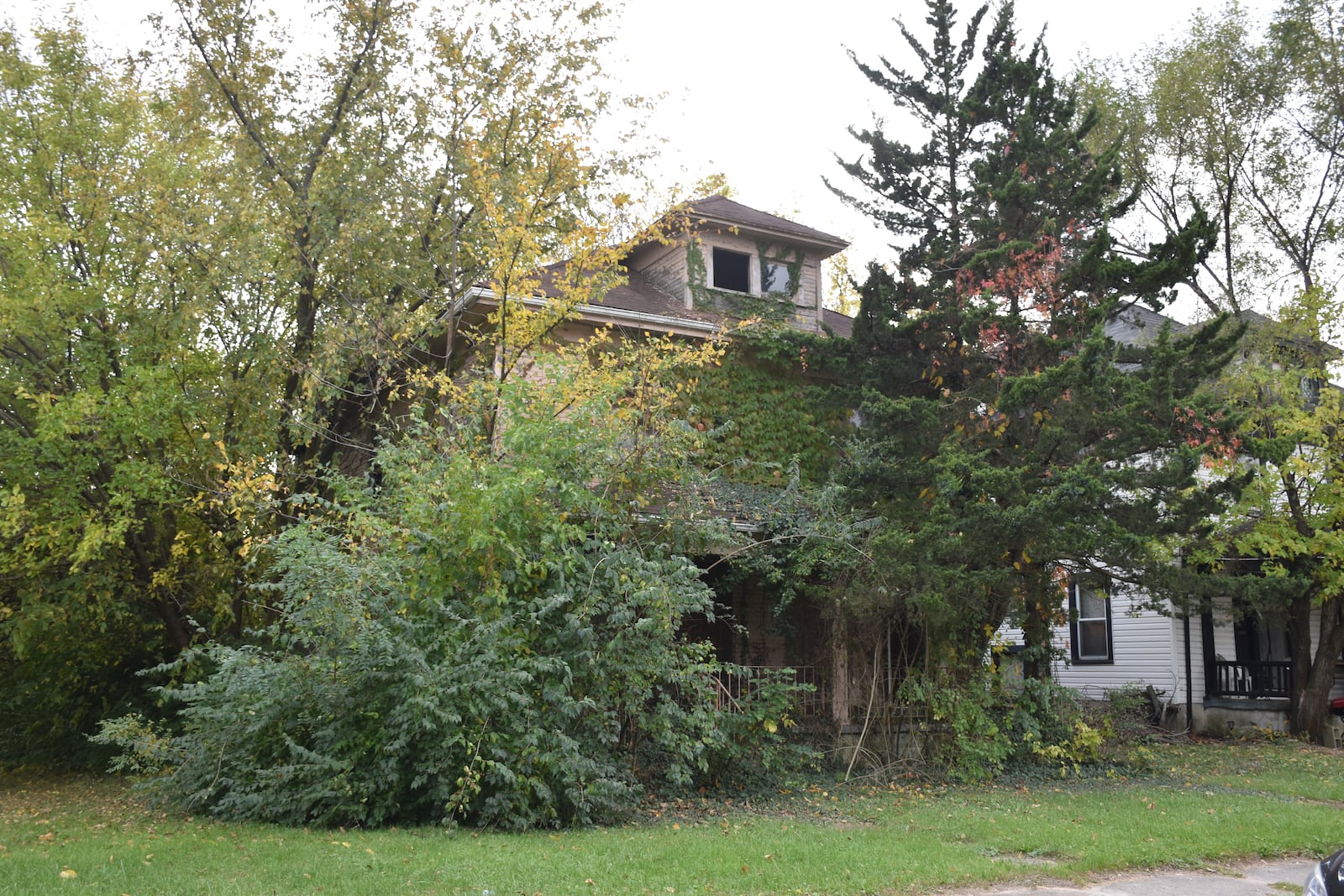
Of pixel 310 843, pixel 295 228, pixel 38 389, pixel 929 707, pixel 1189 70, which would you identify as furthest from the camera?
pixel 1189 70

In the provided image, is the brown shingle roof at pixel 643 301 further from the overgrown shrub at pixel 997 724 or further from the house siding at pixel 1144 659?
the house siding at pixel 1144 659

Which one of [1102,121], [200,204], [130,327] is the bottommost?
[130,327]

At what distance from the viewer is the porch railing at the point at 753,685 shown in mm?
12453

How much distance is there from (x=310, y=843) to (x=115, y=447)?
8.15 meters

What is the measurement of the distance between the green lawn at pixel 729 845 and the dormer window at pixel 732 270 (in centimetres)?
965

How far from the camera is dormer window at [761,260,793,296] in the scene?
19484 mm

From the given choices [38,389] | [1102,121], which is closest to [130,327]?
[38,389]

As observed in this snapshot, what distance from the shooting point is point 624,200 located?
50.2 ft

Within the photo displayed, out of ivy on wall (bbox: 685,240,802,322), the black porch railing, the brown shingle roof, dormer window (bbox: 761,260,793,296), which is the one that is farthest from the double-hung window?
the brown shingle roof

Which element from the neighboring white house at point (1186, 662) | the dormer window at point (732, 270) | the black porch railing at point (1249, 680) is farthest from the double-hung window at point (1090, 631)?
the dormer window at point (732, 270)

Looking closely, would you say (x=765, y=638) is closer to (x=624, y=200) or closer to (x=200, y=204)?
(x=624, y=200)

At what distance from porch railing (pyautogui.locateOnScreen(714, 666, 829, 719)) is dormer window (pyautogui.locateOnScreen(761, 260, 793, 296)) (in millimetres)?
7079

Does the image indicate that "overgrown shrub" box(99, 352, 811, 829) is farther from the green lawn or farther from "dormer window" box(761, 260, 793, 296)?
"dormer window" box(761, 260, 793, 296)

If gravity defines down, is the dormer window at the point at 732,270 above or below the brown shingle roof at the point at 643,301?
above
